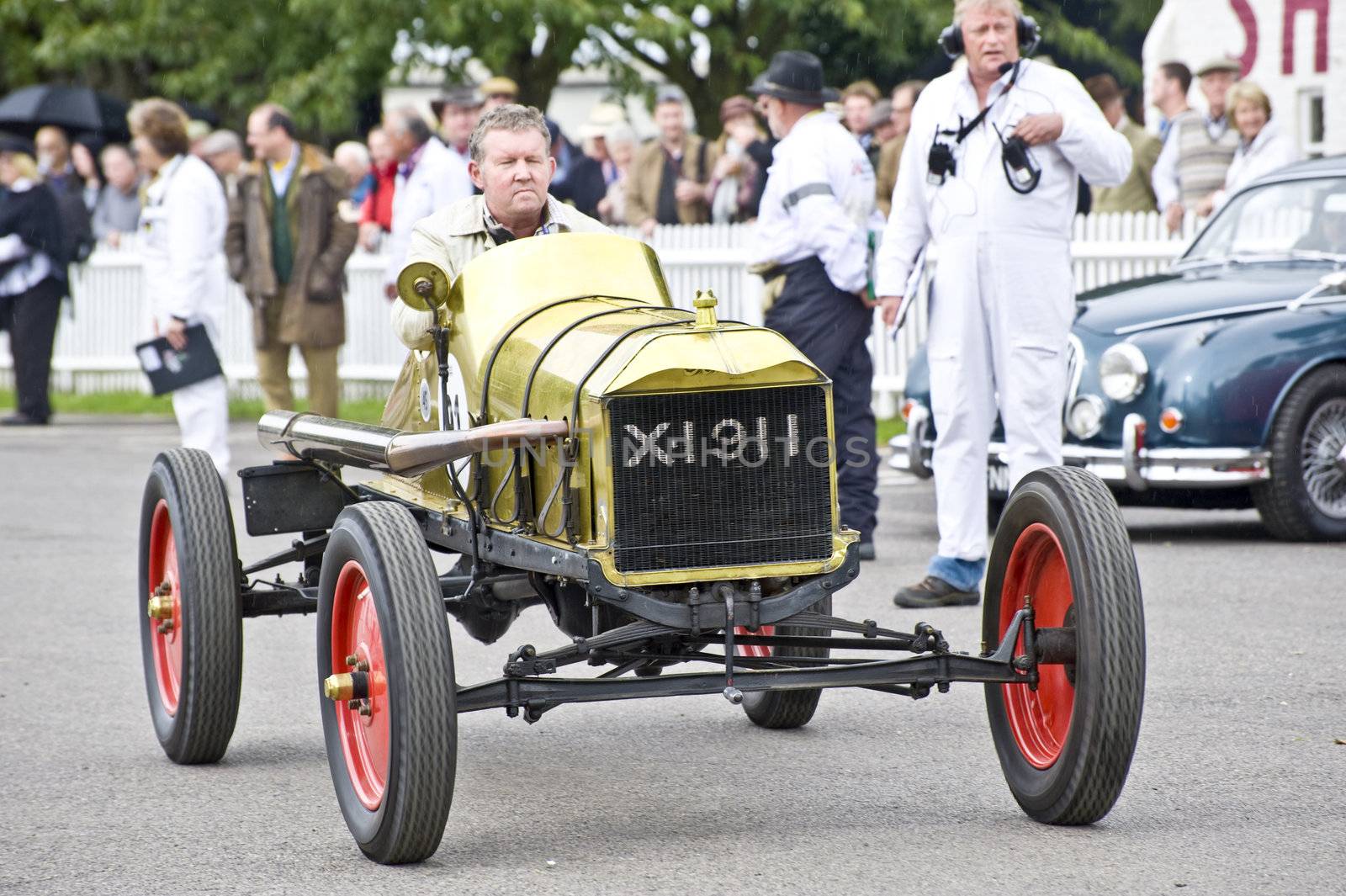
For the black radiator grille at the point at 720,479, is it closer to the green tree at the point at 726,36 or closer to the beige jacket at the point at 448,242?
the beige jacket at the point at 448,242

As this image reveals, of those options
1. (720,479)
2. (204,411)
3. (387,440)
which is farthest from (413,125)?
(720,479)

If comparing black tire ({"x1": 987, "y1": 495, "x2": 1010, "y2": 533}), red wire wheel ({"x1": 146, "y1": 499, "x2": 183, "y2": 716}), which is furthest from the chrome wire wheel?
red wire wheel ({"x1": 146, "y1": 499, "x2": 183, "y2": 716})

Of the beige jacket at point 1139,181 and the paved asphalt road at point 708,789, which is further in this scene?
the beige jacket at point 1139,181

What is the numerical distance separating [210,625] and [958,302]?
3.22 m

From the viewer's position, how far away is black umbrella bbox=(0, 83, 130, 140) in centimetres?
2536

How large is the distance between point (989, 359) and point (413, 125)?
25.6 ft

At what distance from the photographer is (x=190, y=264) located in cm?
1105

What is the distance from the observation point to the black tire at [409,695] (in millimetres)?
4160

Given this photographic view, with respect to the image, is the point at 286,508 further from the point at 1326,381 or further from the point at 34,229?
the point at 34,229

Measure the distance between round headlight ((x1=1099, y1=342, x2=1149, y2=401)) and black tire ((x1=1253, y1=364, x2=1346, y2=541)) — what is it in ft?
2.06

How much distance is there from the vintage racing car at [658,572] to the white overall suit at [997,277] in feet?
7.82

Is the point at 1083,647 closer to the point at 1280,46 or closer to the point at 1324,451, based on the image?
the point at 1324,451

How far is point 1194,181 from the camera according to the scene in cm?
1346

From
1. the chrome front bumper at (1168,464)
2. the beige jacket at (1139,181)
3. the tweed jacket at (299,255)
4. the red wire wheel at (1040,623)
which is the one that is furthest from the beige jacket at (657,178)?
the red wire wheel at (1040,623)
